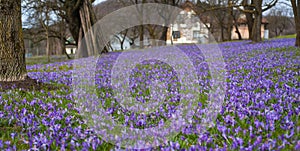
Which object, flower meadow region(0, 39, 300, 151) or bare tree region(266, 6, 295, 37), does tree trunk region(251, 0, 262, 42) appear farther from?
bare tree region(266, 6, 295, 37)

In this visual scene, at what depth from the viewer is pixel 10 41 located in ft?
21.1

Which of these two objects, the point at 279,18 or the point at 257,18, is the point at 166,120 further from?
the point at 279,18

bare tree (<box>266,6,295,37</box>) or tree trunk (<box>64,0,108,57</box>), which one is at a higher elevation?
bare tree (<box>266,6,295,37</box>)

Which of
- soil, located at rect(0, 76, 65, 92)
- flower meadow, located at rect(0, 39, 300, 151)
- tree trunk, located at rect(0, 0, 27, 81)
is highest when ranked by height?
tree trunk, located at rect(0, 0, 27, 81)

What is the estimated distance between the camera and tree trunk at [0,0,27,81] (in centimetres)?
636

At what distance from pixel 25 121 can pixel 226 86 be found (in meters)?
3.78

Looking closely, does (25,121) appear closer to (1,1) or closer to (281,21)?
(1,1)

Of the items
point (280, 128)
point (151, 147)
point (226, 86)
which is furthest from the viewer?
point (226, 86)

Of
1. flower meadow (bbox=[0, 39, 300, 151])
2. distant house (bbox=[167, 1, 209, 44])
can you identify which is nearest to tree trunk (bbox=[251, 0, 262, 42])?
flower meadow (bbox=[0, 39, 300, 151])

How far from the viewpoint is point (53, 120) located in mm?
4035

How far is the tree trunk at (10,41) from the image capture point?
20.9ft

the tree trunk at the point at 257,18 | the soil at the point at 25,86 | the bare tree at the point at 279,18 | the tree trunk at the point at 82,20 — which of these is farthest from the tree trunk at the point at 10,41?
the bare tree at the point at 279,18

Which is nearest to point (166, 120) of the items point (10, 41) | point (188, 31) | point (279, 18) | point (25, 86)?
point (25, 86)

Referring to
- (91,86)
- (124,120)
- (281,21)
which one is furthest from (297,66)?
(281,21)
